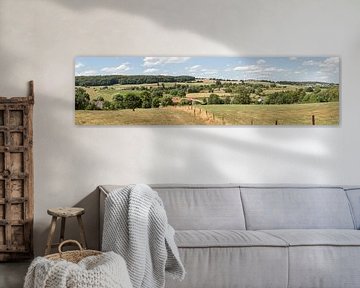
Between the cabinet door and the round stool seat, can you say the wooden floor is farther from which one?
the round stool seat

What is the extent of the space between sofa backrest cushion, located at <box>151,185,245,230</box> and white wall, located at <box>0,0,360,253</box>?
26 cm

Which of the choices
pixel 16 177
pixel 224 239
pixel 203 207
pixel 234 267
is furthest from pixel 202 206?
pixel 16 177

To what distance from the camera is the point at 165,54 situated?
4539 mm

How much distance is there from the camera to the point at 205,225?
4145 mm

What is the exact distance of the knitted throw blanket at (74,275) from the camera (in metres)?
2.58

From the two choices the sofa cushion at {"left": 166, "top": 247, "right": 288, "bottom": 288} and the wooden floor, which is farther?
the wooden floor

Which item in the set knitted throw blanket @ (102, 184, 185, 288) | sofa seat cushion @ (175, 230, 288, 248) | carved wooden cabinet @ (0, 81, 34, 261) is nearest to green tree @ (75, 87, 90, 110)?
carved wooden cabinet @ (0, 81, 34, 261)

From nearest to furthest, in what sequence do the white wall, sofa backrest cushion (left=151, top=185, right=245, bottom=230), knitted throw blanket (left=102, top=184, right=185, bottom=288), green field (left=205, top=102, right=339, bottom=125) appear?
1. knitted throw blanket (left=102, top=184, right=185, bottom=288)
2. sofa backrest cushion (left=151, top=185, right=245, bottom=230)
3. the white wall
4. green field (left=205, top=102, right=339, bottom=125)

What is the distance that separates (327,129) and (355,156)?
355 millimetres

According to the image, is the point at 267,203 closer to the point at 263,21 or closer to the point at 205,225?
the point at 205,225

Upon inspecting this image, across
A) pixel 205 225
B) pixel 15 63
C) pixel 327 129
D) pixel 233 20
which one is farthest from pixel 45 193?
pixel 327 129

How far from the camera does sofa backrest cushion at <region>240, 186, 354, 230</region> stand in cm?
424

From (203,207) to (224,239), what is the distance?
60cm

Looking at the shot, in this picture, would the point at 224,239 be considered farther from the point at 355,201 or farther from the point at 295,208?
the point at 355,201
